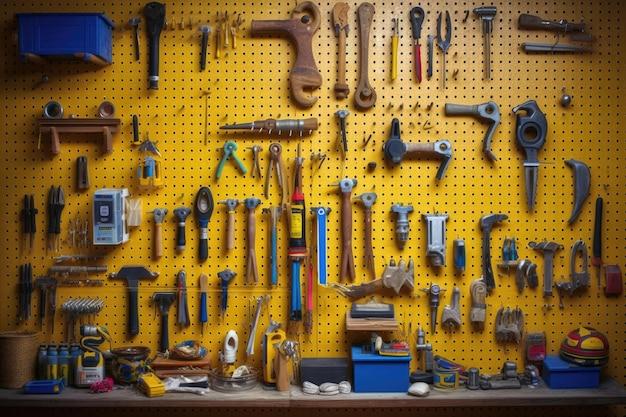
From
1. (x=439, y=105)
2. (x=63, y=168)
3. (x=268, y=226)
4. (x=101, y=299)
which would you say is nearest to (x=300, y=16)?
(x=439, y=105)

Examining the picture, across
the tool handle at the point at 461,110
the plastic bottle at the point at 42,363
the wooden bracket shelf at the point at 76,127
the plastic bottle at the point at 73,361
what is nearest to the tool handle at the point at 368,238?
the tool handle at the point at 461,110

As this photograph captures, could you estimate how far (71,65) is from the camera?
110 inches

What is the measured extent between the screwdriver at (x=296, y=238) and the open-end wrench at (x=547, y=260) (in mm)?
926

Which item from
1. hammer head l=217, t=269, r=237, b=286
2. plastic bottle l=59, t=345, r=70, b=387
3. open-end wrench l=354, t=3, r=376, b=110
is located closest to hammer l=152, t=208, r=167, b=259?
hammer head l=217, t=269, r=237, b=286

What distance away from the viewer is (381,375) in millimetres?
2598

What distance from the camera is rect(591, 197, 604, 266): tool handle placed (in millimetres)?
2734

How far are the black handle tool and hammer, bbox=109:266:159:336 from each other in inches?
29.1

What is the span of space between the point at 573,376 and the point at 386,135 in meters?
1.17

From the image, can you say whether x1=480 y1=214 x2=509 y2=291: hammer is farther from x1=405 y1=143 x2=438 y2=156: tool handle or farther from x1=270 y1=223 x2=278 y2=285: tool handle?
x1=270 y1=223 x2=278 y2=285: tool handle

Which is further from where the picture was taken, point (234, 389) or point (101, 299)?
point (101, 299)

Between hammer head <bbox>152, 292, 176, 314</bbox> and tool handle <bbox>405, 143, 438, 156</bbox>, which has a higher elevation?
tool handle <bbox>405, 143, 438, 156</bbox>

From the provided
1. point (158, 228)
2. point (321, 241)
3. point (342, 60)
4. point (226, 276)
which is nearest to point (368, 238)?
point (321, 241)

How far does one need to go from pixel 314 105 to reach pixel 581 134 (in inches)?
42.3

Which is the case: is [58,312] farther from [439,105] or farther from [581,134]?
[581,134]
